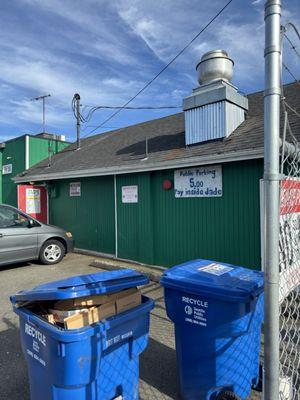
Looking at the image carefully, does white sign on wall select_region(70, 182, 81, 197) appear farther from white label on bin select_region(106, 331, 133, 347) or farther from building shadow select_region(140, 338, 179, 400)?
white label on bin select_region(106, 331, 133, 347)

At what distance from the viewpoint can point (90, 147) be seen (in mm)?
13391

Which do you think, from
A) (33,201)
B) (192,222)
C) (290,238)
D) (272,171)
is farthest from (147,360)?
(33,201)

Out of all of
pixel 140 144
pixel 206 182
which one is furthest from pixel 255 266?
pixel 140 144

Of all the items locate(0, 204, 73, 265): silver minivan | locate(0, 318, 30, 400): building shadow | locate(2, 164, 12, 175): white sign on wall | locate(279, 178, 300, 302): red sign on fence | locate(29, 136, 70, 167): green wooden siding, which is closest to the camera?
locate(279, 178, 300, 302): red sign on fence

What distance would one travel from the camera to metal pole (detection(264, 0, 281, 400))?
59.6 inches

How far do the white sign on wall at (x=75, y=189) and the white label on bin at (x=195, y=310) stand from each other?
841cm

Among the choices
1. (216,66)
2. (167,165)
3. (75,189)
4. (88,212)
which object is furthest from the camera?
(75,189)

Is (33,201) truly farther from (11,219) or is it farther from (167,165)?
(167,165)

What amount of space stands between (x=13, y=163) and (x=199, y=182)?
11.2 metres

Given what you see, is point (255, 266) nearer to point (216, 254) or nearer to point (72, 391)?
point (216, 254)

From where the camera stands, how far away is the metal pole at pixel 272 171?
1513 millimetres

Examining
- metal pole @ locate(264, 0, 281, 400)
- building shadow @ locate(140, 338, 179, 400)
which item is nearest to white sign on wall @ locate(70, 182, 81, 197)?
building shadow @ locate(140, 338, 179, 400)

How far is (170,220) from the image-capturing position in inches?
299

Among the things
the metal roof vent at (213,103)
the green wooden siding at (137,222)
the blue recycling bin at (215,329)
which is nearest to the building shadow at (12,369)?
the blue recycling bin at (215,329)
